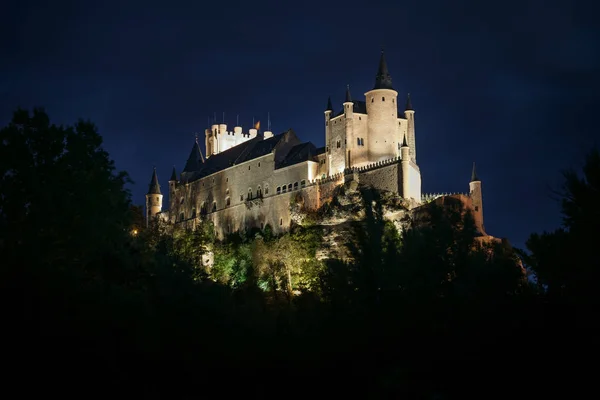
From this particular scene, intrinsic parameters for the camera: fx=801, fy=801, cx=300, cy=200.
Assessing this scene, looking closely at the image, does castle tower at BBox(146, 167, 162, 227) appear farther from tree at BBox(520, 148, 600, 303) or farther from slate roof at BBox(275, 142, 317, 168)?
tree at BBox(520, 148, 600, 303)

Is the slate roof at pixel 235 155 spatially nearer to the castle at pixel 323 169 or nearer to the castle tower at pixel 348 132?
the castle at pixel 323 169

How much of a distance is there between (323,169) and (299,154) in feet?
17.1

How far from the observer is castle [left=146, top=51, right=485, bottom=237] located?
73.6 m

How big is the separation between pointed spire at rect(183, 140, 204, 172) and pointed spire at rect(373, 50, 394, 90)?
33.6 meters

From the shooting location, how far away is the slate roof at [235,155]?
90.6m

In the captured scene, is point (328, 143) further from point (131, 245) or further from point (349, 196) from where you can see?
point (131, 245)

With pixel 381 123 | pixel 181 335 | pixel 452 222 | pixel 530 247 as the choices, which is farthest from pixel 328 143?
pixel 181 335

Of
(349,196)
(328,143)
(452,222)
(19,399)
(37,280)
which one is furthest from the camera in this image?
(328,143)

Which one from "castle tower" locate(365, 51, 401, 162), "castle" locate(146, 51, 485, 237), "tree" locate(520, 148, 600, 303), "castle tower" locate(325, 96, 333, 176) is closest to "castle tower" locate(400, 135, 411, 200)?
"castle" locate(146, 51, 485, 237)

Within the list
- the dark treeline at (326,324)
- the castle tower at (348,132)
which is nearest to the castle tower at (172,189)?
the castle tower at (348,132)

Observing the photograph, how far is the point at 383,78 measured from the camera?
8031 centimetres

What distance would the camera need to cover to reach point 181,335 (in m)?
20.6

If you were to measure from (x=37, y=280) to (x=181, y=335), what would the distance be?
3865 millimetres

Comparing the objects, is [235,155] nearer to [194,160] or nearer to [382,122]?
[194,160]
